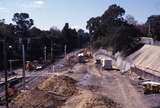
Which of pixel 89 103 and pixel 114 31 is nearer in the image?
pixel 89 103

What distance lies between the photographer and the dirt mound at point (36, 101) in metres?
44.0

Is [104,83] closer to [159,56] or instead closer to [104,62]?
[159,56]

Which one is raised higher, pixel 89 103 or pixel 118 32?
pixel 118 32

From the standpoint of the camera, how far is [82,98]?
4497cm

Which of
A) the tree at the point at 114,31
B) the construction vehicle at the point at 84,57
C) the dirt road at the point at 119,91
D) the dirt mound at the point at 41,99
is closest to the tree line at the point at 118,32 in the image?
the tree at the point at 114,31

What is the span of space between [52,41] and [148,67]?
340 feet

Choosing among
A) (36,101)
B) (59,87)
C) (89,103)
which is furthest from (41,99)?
(59,87)

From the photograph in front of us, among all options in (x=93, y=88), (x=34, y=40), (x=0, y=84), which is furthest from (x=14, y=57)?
(x=93, y=88)

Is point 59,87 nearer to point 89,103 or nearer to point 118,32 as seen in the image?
point 89,103

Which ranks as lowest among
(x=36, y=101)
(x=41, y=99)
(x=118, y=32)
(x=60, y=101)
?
(x=60, y=101)

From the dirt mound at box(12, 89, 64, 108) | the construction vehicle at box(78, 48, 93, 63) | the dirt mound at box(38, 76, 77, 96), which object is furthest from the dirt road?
the construction vehicle at box(78, 48, 93, 63)

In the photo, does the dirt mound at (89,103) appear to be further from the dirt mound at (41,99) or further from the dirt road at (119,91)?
the dirt road at (119,91)

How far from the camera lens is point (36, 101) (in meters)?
44.8

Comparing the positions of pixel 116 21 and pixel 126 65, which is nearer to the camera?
pixel 126 65
